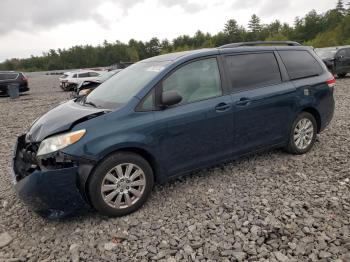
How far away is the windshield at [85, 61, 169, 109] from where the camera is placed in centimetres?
372

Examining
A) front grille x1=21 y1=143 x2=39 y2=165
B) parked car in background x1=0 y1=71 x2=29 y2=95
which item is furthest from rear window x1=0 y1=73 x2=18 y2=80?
front grille x1=21 y1=143 x2=39 y2=165

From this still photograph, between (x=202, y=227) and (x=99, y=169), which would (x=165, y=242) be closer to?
(x=202, y=227)

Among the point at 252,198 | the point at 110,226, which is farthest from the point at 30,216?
the point at 252,198

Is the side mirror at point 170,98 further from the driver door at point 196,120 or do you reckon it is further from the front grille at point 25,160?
the front grille at point 25,160

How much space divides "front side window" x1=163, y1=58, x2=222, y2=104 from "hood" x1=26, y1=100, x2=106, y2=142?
897mm

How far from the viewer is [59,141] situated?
3.22 metres

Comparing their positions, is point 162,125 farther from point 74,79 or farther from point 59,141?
point 74,79

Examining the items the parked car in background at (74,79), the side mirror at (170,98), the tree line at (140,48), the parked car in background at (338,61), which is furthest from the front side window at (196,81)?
the tree line at (140,48)

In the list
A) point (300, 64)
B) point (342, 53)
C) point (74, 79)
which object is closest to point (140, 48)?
point (74, 79)

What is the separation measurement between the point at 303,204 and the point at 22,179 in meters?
2.97

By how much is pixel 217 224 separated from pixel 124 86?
197 cm

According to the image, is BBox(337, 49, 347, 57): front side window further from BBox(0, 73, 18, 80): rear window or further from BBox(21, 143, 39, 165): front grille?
BBox(0, 73, 18, 80): rear window

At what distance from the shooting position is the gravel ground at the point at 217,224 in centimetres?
292

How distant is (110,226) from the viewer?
3.39 m
